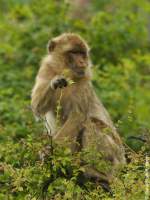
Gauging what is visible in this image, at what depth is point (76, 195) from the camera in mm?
6566

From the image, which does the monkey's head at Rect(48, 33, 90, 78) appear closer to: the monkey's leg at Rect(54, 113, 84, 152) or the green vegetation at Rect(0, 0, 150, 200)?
the monkey's leg at Rect(54, 113, 84, 152)

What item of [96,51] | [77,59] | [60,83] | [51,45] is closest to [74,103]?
[77,59]

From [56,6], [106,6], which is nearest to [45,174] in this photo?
[56,6]

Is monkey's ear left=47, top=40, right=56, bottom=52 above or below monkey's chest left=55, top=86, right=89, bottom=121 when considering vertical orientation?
above

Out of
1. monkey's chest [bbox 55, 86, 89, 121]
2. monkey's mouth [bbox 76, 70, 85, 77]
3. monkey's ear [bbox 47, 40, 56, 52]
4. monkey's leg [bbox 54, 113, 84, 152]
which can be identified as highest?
monkey's ear [bbox 47, 40, 56, 52]

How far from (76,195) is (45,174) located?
1.02ft

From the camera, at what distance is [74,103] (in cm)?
890

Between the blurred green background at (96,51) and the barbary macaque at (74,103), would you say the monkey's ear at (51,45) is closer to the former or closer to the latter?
the barbary macaque at (74,103)

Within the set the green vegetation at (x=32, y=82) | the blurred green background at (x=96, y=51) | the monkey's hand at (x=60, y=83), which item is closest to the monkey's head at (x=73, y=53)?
the green vegetation at (x=32, y=82)

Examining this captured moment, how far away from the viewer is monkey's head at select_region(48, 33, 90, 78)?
9023mm

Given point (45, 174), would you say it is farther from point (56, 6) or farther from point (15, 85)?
point (56, 6)

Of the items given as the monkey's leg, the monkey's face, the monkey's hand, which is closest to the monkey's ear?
the monkey's face

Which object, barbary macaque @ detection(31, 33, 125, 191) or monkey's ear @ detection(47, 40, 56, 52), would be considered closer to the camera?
barbary macaque @ detection(31, 33, 125, 191)

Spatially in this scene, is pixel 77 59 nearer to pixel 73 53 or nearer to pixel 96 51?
pixel 73 53
